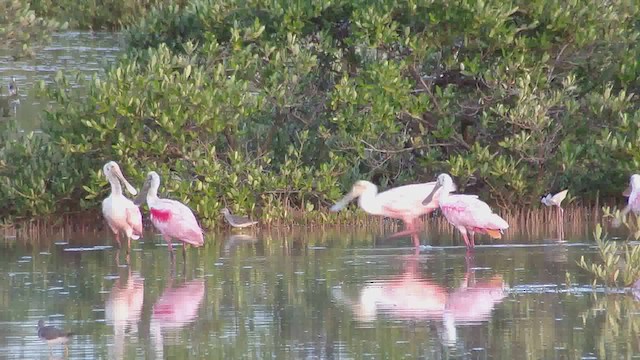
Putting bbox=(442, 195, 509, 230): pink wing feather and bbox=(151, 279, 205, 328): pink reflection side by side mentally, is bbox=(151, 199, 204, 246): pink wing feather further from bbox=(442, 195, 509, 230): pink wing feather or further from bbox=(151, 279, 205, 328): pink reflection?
bbox=(442, 195, 509, 230): pink wing feather

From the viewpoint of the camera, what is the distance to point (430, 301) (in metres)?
11.8

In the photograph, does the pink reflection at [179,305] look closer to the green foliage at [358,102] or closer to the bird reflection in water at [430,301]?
the bird reflection in water at [430,301]

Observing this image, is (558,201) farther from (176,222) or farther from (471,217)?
(176,222)

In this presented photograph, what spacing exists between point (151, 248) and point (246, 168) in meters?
1.73

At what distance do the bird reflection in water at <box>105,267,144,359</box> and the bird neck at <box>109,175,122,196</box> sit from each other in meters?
2.38

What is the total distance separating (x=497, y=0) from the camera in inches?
702

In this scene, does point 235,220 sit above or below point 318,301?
above

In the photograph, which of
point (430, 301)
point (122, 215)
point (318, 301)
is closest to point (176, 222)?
point (122, 215)

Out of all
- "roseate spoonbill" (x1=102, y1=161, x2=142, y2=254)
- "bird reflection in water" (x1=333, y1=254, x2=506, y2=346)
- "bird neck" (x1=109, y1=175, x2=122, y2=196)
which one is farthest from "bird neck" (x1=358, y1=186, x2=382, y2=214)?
"bird reflection in water" (x1=333, y1=254, x2=506, y2=346)

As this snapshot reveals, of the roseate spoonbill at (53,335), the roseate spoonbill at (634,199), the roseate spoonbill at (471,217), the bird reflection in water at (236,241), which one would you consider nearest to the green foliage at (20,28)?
the bird reflection in water at (236,241)

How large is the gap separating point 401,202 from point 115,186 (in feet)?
10.2

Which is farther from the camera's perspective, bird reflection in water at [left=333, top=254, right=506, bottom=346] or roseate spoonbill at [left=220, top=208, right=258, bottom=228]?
roseate spoonbill at [left=220, top=208, right=258, bottom=228]

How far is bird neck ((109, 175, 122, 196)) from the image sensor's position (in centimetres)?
1653

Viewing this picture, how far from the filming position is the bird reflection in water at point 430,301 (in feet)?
35.7
